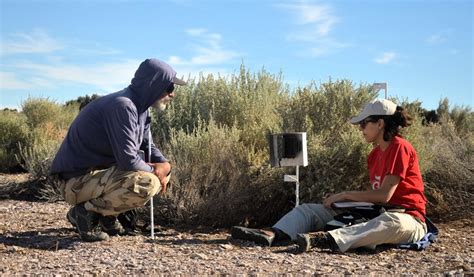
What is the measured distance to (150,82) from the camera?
5.55m

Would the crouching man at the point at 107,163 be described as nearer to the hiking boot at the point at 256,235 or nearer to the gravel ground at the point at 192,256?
the gravel ground at the point at 192,256

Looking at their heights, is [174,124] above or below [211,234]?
above

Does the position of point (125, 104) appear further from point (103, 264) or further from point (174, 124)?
point (174, 124)

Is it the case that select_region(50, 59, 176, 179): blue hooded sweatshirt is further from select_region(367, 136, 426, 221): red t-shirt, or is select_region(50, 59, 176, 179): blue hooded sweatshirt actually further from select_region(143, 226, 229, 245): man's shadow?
select_region(367, 136, 426, 221): red t-shirt

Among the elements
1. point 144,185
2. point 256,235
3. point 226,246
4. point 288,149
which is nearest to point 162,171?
point 144,185

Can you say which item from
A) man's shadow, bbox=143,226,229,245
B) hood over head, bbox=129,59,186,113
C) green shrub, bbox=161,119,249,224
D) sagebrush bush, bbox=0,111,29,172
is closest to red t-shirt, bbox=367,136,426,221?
man's shadow, bbox=143,226,229,245

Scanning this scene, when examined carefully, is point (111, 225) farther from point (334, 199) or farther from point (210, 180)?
point (334, 199)

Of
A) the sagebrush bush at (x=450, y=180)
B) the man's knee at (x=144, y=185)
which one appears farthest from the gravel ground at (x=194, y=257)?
the sagebrush bush at (x=450, y=180)

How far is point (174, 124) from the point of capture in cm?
995

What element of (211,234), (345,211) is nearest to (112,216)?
(211,234)

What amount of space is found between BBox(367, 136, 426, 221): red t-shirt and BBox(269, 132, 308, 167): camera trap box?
31.9 inches

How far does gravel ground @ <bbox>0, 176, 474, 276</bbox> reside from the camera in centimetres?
444

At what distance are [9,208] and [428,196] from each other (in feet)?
18.0

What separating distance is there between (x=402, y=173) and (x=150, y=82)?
2.47 m
